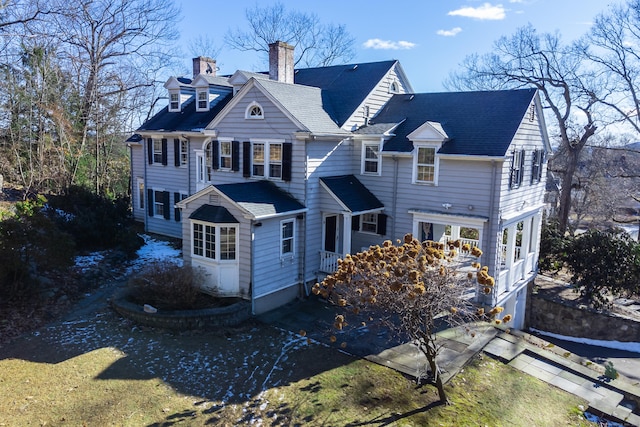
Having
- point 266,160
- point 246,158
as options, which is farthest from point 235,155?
point 266,160

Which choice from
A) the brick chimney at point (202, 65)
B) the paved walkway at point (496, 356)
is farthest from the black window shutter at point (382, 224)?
the brick chimney at point (202, 65)

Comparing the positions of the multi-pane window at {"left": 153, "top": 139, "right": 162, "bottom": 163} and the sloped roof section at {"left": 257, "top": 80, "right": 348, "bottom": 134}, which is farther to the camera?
the multi-pane window at {"left": 153, "top": 139, "right": 162, "bottom": 163}

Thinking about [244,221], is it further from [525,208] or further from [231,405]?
[525,208]

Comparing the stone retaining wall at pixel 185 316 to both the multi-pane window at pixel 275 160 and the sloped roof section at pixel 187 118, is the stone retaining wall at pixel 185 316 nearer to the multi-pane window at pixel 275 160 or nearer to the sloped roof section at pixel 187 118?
the multi-pane window at pixel 275 160

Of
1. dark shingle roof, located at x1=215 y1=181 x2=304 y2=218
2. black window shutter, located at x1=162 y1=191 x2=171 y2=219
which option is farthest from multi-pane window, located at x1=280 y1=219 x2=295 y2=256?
black window shutter, located at x1=162 y1=191 x2=171 y2=219

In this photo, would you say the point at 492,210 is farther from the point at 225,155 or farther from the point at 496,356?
the point at 225,155

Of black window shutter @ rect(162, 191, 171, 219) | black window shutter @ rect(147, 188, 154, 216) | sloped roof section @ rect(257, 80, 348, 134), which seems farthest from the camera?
black window shutter @ rect(147, 188, 154, 216)

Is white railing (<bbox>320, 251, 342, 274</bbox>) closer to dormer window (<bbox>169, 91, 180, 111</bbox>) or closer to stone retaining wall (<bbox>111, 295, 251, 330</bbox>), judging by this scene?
stone retaining wall (<bbox>111, 295, 251, 330</bbox>)
